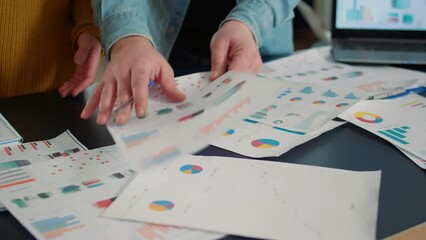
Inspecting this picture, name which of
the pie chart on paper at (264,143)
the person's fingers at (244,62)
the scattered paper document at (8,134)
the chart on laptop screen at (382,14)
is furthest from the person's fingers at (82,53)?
the chart on laptop screen at (382,14)

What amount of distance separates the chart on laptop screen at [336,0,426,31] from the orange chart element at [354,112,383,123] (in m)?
0.44

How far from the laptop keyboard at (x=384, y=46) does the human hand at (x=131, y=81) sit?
2.00ft

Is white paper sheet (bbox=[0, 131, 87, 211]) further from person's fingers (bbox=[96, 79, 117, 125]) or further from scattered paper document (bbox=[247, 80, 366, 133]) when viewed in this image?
scattered paper document (bbox=[247, 80, 366, 133])

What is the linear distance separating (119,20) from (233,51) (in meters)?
0.19

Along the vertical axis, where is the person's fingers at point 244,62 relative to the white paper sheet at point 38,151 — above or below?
above

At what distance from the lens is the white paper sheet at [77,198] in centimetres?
51

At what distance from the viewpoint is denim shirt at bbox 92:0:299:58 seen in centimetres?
82

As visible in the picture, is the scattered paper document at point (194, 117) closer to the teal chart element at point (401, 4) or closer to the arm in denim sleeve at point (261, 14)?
the arm in denim sleeve at point (261, 14)

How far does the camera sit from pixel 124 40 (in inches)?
30.9

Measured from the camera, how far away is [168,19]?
1112mm

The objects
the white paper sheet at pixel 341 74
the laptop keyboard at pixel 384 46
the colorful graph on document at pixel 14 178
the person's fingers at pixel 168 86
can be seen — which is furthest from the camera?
the laptop keyboard at pixel 384 46

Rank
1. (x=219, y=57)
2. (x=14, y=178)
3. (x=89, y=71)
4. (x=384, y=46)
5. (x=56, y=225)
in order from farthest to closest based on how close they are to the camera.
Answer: (x=384, y=46) < (x=89, y=71) < (x=219, y=57) < (x=14, y=178) < (x=56, y=225)

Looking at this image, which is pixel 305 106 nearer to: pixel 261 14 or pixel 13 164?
pixel 261 14

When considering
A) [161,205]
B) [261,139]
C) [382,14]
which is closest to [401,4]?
[382,14]
